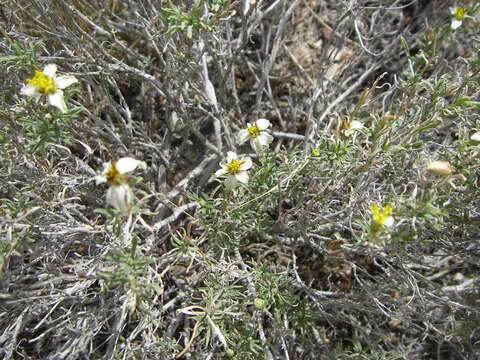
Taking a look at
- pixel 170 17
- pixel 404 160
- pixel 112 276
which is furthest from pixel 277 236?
pixel 170 17

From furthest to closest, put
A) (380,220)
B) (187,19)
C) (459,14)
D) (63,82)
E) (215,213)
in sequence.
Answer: (459,14) → (215,213) → (187,19) → (63,82) → (380,220)

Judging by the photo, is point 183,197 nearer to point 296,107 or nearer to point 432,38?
point 296,107

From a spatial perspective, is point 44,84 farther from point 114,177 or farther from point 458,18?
point 458,18

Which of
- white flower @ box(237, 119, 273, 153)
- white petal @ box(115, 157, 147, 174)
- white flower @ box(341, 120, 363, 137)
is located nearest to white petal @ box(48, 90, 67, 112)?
white petal @ box(115, 157, 147, 174)

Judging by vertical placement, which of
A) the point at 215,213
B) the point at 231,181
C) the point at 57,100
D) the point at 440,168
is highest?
the point at 57,100

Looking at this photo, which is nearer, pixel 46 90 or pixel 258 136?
pixel 46 90

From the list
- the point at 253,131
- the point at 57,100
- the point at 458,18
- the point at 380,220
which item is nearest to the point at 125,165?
the point at 57,100

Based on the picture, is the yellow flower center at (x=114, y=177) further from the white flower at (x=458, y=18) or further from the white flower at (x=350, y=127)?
the white flower at (x=458, y=18)

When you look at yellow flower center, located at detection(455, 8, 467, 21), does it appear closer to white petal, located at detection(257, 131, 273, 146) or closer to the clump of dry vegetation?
the clump of dry vegetation
